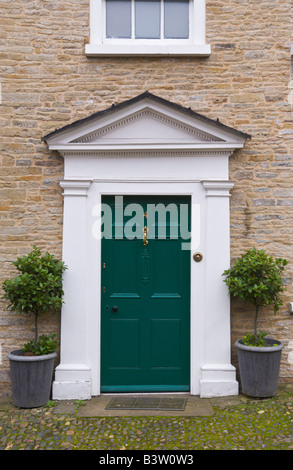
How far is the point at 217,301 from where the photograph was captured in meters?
5.03

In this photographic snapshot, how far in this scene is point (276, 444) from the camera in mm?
3797

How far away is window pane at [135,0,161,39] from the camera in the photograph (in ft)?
17.9

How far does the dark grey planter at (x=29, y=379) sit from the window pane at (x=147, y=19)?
4.20 meters

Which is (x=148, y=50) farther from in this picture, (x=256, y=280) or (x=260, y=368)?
(x=260, y=368)

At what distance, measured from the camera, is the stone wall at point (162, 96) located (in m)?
5.17

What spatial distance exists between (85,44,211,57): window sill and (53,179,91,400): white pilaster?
163 centimetres

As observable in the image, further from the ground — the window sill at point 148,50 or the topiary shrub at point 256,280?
the window sill at point 148,50

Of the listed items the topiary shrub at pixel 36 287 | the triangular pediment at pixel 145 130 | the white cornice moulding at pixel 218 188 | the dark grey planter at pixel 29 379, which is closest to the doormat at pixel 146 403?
the dark grey planter at pixel 29 379

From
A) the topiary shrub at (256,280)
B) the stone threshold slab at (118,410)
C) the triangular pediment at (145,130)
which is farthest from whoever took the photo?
the triangular pediment at (145,130)

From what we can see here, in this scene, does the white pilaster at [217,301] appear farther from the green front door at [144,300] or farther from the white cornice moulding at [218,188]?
the green front door at [144,300]

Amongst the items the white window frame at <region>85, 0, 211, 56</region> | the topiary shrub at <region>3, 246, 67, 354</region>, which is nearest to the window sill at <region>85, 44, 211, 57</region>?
the white window frame at <region>85, 0, 211, 56</region>

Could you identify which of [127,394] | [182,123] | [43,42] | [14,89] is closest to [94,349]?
[127,394]

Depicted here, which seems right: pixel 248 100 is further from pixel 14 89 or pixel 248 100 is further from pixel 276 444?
pixel 276 444

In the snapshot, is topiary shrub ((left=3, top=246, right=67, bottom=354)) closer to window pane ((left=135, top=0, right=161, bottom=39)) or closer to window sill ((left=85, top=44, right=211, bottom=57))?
window sill ((left=85, top=44, right=211, bottom=57))
